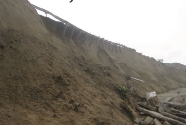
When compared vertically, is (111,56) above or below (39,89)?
above

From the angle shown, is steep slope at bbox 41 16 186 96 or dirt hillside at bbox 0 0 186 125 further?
steep slope at bbox 41 16 186 96

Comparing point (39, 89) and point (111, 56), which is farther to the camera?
point (111, 56)

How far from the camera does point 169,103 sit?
769cm

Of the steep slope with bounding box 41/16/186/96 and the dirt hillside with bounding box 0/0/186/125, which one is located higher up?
the steep slope with bounding box 41/16/186/96

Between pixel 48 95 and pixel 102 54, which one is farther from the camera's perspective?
pixel 102 54

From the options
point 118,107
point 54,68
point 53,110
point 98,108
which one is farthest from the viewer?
point 118,107

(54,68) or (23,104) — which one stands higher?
(54,68)

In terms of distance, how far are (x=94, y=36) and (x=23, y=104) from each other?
12714 millimetres

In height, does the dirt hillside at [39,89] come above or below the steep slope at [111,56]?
below

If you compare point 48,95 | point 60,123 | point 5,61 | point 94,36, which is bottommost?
point 60,123

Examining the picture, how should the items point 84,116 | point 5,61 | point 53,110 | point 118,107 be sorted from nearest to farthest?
point 53,110 < point 84,116 < point 5,61 < point 118,107

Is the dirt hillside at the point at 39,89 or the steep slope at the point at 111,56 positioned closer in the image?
the dirt hillside at the point at 39,89

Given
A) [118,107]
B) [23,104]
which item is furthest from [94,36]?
[23,104]

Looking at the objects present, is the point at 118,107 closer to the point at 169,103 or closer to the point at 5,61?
the point at 169,103
